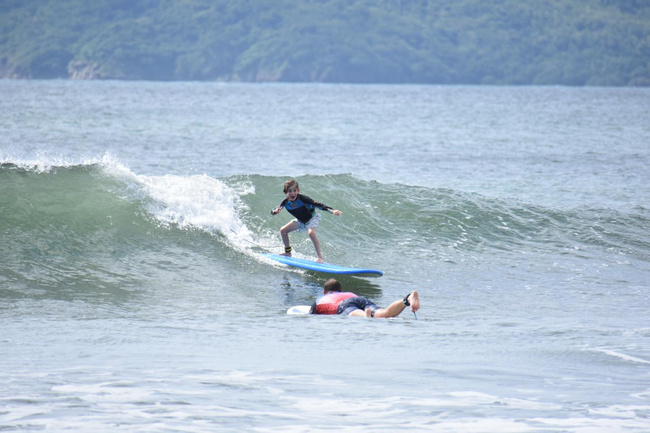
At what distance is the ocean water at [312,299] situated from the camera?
757 cm

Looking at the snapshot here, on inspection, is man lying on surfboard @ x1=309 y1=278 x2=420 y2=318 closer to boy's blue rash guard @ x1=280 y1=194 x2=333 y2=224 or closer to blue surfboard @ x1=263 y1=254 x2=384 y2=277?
blue surfboard @ x1=263 y1=254 x2=384 y2=277

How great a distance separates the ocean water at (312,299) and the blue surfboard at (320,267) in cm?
18

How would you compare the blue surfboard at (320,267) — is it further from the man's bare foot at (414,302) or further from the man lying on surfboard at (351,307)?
the man's bare foot at (414,302)

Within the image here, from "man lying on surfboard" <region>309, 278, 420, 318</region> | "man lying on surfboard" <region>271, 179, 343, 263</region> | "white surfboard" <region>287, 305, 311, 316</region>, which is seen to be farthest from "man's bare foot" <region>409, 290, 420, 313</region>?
"man lying on surfboard" <region>271, 179, 343, 263</region>

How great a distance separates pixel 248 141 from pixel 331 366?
34.5 m

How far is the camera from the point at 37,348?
930 centimetres

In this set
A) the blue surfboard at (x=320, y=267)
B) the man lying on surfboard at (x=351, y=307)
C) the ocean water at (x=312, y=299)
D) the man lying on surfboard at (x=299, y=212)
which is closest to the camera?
the ocean water at (x=312, y=299)

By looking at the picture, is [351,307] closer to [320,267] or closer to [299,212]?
[320,267]

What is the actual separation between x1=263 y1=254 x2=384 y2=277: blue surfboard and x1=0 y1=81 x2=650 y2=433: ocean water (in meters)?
0.18

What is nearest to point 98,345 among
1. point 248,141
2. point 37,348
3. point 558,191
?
point 37,348

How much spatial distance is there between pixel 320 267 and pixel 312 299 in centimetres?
132

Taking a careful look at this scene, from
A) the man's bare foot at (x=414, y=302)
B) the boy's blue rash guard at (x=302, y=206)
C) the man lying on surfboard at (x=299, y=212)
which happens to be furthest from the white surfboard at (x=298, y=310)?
the boy's blue rash guard at (x=302, y=206)

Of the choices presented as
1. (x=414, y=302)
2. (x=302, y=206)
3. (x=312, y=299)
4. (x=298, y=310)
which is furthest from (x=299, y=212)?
(x=414, y=302)

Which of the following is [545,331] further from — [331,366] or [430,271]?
[430,271]
